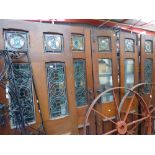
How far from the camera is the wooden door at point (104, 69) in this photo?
1618 millimetres

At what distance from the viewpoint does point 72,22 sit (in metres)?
1.51

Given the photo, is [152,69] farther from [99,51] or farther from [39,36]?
[39,36]

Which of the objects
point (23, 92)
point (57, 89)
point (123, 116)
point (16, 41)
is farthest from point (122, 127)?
point (16, 41)

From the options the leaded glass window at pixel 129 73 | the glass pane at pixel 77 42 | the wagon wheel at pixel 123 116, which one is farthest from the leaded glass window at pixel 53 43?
the leaded glass window at pixel 129 73

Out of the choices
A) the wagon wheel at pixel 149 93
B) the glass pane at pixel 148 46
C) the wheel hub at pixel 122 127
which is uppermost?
the glass pane at pixel 148 46

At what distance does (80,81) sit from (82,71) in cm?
9

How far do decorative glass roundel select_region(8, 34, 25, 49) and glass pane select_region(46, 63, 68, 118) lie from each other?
0.83 feet

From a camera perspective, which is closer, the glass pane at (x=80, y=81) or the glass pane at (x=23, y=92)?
the glass pane at (x=23, y=92)

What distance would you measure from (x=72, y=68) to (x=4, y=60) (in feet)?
1.76

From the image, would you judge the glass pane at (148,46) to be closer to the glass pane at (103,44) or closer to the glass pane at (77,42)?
the glass pane at (103,44)

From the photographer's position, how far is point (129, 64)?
5.63ft

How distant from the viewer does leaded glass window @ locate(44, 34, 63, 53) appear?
56.9 inches

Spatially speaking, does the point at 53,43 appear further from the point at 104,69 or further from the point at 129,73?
the point at 129,73
